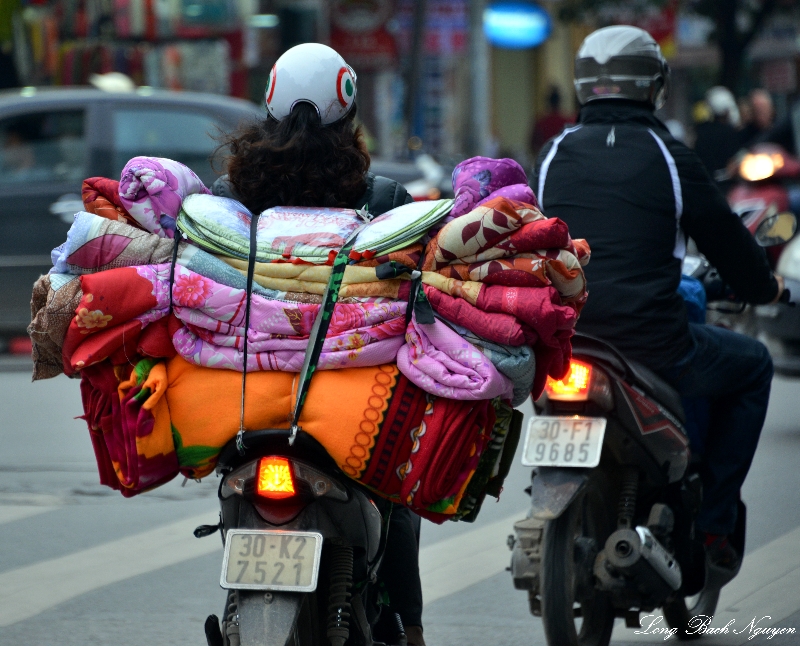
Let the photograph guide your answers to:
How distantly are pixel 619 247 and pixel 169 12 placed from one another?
40.1ft

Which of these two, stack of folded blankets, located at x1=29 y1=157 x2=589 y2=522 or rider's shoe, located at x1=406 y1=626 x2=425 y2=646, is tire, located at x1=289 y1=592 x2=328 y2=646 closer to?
stack of folded blankets, located at x1=29 y1=157 x2=589 y2=522

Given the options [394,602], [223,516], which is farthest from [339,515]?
[394,602]

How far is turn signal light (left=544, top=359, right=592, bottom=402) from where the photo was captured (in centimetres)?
402

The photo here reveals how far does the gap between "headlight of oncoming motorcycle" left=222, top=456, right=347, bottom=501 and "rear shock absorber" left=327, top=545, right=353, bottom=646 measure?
0.22m

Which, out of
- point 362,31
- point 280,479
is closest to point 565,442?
point 280,479

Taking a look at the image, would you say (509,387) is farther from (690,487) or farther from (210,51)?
(210,51)

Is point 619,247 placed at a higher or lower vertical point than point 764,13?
higher

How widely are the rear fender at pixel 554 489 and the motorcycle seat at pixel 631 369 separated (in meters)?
0.32

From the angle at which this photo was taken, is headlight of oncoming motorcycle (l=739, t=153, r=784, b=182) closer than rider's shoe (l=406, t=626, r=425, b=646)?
No

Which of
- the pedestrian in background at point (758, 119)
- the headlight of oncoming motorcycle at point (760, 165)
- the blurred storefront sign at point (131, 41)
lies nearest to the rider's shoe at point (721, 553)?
the headlight of oncoming motorcycle at point (760, 165)

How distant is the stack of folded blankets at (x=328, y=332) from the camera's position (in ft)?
9.87

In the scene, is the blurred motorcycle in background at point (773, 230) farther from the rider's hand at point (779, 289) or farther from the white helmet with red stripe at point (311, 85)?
the white helmet with red stripe at point (311, 85)

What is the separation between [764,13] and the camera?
22.4 metres

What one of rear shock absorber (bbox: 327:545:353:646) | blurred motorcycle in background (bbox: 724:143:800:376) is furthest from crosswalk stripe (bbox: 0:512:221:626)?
blurred motorcycle in background (bbox: 724:143:800:376)
